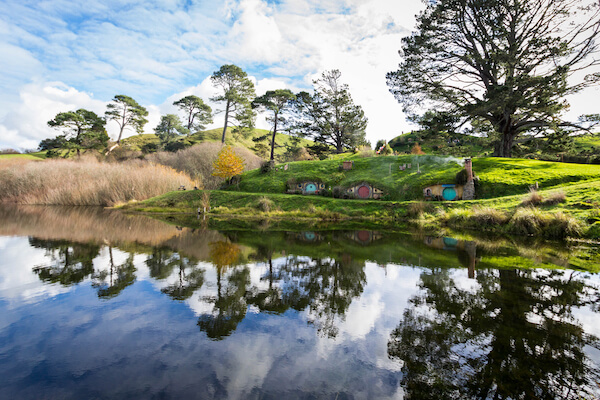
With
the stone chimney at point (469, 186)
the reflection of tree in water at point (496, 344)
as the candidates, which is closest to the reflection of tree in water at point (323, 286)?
the reflection of tree in water at point (496, 344)

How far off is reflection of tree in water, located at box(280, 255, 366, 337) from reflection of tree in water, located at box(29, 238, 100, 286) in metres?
6.66

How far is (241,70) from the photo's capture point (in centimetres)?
5938

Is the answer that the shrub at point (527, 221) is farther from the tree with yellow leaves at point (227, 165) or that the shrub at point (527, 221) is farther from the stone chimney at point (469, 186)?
the tree with yellow leaves at point (227, 165)

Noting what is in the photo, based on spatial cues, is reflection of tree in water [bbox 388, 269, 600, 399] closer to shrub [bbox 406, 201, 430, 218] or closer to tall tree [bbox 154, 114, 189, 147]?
shrub [bbox 406, 201, 430, 218]

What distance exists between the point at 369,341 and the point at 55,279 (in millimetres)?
9483

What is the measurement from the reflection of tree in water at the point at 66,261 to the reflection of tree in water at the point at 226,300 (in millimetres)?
4339


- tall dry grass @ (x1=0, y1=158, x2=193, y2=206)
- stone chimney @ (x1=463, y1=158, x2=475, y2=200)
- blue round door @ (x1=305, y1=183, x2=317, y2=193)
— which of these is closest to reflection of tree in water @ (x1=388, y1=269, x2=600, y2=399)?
stone chimney @ (x1=463, y1=158, x2=475, y2=200)

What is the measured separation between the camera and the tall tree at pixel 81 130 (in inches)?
2254

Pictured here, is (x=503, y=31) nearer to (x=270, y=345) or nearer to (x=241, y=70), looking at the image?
(x=270, y=345)

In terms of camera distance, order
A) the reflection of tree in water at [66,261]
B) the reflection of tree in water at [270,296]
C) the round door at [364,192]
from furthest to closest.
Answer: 1. the round door at [364,192]
2. the reflection of tree in water at [66,261]
3. the reflection of tree in water at [270,296]

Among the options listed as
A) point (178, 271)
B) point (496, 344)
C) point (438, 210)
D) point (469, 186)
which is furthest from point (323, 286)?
point (469, 186)

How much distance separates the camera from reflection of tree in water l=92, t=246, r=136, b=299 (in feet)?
25.4

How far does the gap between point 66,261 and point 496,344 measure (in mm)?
13773

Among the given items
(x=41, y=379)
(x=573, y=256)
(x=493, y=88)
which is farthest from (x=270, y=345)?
(x=493, y=88)
